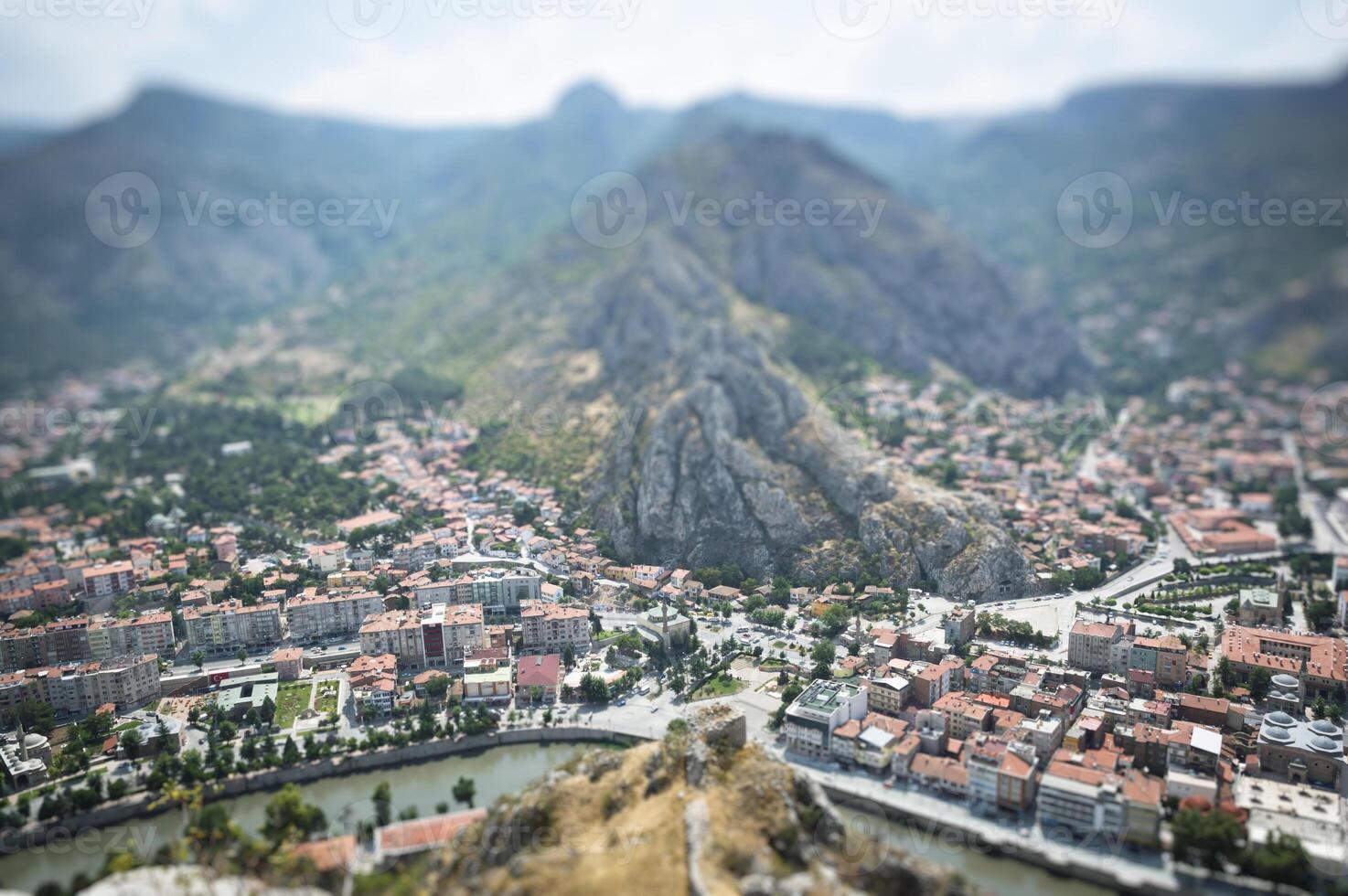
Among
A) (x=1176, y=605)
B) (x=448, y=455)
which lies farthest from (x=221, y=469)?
(x=1176, y=605)

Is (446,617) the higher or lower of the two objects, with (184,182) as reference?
lower

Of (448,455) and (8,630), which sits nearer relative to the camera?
(8,630)

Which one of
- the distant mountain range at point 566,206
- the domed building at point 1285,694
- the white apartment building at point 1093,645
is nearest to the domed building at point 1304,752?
the domed building at point 1285,694

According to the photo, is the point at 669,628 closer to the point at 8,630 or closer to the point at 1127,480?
the point at 8,630

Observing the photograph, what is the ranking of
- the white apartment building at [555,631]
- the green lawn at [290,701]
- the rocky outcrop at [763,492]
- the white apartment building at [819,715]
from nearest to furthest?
the white apartment building at [819,715], the green lawn at [290,701], the white apartment building at [555,631], the rocky outcrop at [763,492]

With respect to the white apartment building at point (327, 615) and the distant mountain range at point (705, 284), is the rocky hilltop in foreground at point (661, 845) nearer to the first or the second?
the white apartment building at point (327, 615)

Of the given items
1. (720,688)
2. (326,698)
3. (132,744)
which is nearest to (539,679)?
(720,688)
